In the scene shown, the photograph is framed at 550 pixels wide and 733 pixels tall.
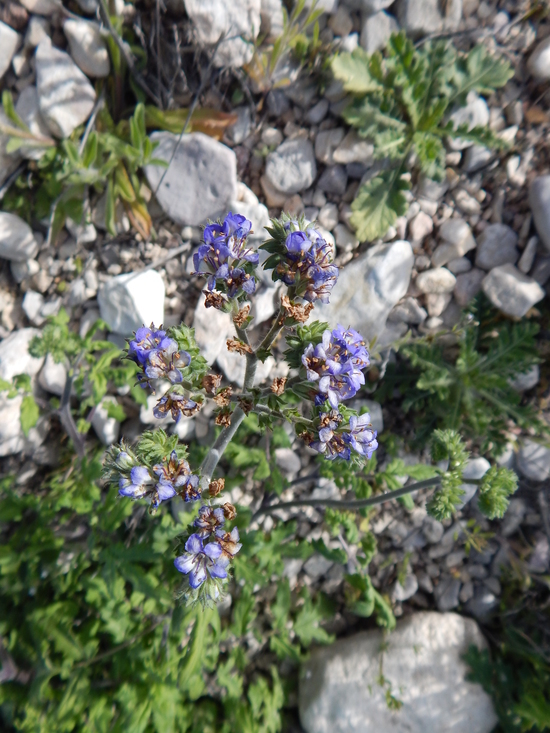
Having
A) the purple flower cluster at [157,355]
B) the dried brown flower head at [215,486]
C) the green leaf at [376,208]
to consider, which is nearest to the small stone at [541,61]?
the green leaf at [376,208]

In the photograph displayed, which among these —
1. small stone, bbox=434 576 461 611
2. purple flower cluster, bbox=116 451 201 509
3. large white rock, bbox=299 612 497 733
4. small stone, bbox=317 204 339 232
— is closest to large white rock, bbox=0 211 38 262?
small stone, bbox=317 204 339 232

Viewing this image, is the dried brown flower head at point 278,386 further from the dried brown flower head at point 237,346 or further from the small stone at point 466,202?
the small stone at point 466,202

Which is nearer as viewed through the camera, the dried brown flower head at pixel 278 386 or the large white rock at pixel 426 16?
the dried brown flower head at pixel 278 386

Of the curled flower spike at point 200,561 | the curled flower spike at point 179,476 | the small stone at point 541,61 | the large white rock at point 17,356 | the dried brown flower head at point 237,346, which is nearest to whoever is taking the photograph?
the curled flower spike at point 200,561

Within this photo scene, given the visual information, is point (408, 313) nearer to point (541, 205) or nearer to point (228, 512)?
point (541, 205)

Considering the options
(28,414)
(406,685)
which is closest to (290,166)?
(28,414)
